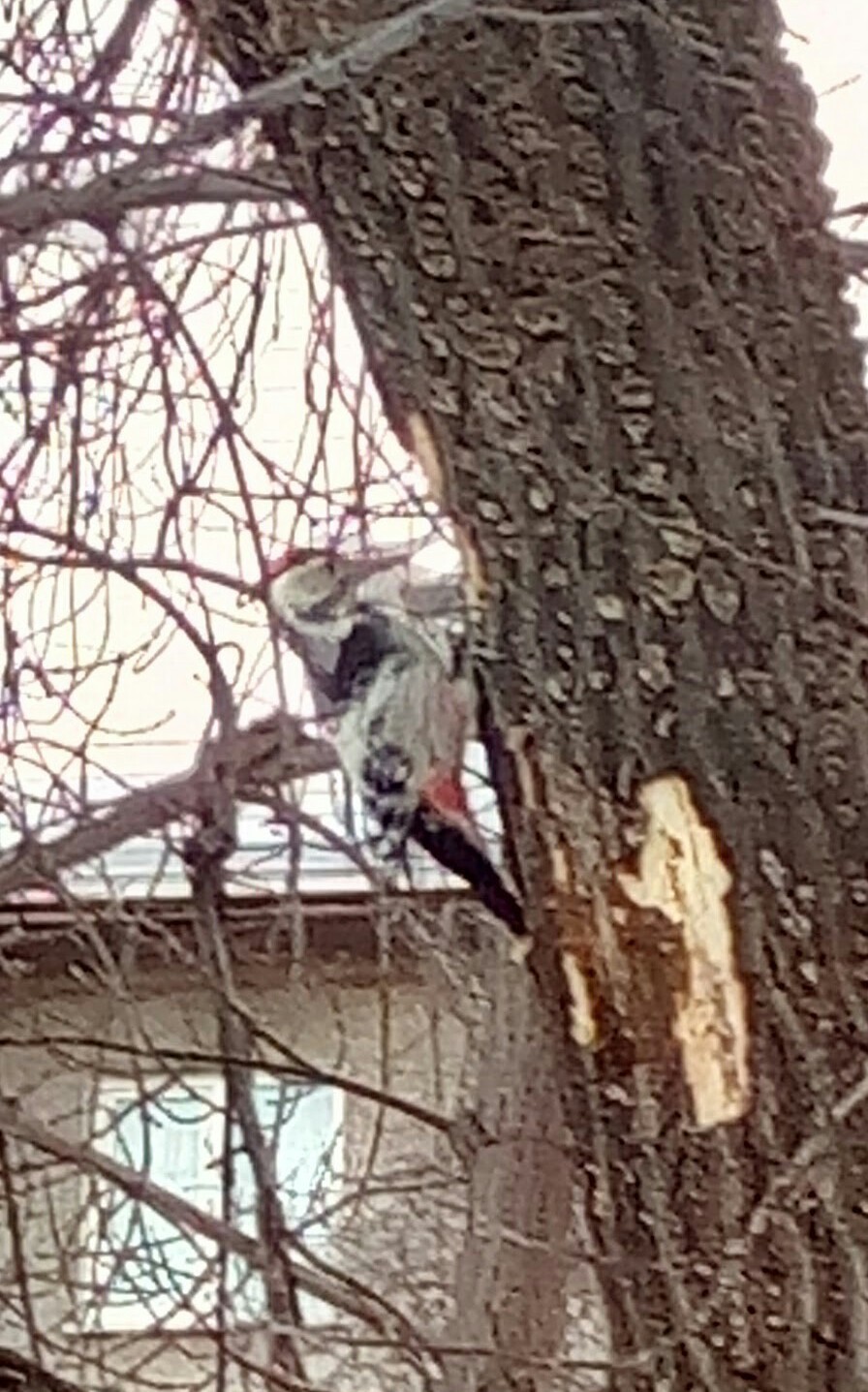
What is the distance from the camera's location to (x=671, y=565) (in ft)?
3.23

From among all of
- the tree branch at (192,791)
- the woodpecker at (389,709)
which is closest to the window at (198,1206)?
the tree branch at (192,791)

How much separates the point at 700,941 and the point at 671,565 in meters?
0.15

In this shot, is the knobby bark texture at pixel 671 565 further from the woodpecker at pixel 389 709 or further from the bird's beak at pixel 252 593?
the bird's beak at pixel 252 593

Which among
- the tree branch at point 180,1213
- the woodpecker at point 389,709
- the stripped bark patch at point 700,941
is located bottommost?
the stripped bark patch at point 700,941

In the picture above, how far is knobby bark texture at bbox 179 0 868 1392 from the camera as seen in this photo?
98 cm

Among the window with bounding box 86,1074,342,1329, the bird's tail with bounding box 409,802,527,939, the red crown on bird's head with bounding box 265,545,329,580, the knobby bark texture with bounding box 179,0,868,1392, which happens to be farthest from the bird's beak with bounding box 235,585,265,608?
the knobby bark texture with bounding box 179,0,868,1392

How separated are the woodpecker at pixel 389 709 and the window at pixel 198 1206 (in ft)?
1.20

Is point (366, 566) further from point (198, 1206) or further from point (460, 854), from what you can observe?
point (198, 1206)

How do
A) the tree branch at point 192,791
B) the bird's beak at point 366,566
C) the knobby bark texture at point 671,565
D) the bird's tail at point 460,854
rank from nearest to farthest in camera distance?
the knobby bark texture at point 671,565 → the bird's tail at point 460,854 → the bird's beak at point 366,566 → the tree branch at point 192,791

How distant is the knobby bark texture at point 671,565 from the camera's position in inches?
38.6

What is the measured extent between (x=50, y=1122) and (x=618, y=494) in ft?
4.11

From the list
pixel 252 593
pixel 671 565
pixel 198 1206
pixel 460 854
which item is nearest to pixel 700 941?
pixel 671 565

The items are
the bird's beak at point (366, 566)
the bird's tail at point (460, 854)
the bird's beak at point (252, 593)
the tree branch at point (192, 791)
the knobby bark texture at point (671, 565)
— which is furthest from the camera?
the tree branch at point (192, 791)

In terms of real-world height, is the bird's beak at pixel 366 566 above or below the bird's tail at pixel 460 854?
above
